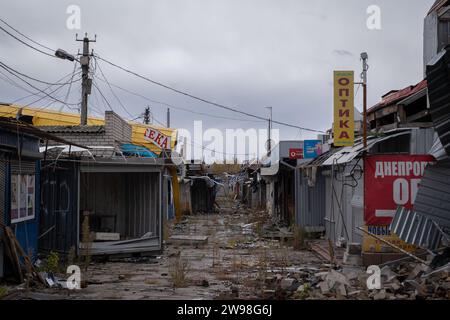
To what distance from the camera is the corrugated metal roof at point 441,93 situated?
366 inches

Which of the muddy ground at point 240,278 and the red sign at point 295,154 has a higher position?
the red sign at point 295,154

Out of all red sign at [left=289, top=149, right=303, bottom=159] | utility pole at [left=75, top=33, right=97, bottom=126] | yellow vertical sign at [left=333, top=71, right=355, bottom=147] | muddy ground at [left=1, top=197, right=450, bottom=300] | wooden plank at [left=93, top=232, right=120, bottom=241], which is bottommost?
muddy ground at [left=1, top=197, right=450, bottom=300]

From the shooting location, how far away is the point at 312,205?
2083cm

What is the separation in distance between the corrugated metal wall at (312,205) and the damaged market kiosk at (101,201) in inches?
231

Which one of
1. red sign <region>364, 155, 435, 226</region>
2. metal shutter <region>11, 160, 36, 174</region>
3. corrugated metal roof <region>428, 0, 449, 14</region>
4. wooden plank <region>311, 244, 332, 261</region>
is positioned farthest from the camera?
corrugated metal roof <region>428, 0, 449, 14</region>

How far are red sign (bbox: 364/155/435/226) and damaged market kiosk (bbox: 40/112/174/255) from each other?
632 cm

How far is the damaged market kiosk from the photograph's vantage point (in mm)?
14797

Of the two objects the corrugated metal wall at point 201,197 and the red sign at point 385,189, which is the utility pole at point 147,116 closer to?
the corrugated metal wall at point 201,197

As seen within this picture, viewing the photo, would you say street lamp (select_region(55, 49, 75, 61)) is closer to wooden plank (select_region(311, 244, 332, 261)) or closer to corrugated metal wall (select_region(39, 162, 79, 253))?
corrugated metal wall (select_region(39, 162, 79, 253))

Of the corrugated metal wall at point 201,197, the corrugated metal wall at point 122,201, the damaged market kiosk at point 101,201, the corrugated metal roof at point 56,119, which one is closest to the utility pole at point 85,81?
the damaged market kiosk at point 101,201

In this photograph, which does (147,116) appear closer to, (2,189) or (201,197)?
(201,197)

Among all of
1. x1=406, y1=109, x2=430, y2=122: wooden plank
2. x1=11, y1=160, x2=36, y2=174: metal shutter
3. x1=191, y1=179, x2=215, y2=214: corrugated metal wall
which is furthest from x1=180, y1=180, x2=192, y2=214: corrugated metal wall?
x1=11, y1=160, x2=36, y2=174: metal shutter
